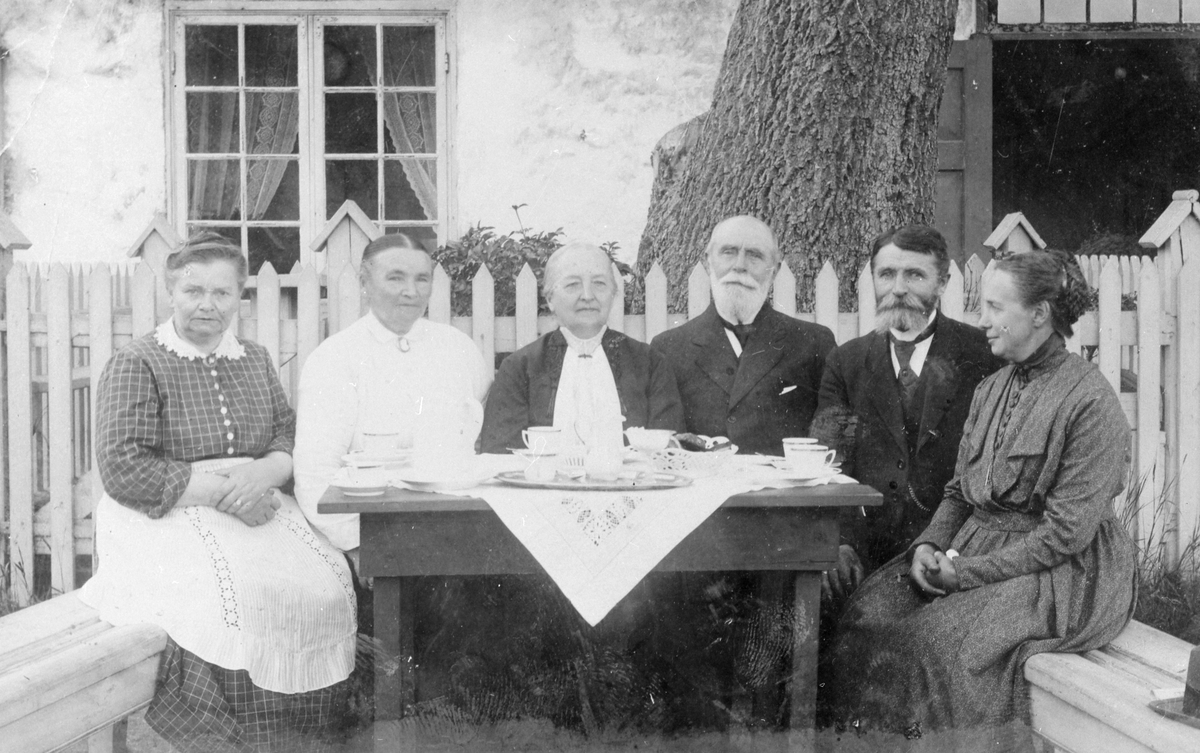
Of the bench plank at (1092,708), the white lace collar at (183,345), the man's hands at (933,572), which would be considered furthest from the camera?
the white lace collar at (183,345)

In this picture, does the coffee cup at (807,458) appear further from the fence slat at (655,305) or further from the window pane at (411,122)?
the window pane at (411,122)

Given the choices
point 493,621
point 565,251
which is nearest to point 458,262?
point 565,251

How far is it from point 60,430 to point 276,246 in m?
3.69

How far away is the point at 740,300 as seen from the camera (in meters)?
3.81

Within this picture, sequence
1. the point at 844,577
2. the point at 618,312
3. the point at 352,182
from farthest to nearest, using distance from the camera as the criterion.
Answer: the point at 352,182 < the point at 618,312 < the point at 844,577

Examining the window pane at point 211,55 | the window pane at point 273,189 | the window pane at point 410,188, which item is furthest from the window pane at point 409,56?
the window pane at point 211,55

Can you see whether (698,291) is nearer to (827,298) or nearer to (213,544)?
(827,298)

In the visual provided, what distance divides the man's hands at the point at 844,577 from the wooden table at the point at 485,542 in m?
0.64

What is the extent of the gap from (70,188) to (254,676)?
5732mm

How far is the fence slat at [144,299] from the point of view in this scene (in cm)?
416

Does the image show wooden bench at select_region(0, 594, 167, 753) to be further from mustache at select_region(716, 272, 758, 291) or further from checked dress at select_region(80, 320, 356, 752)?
mustache at select_region(716, 272, 758, 291)

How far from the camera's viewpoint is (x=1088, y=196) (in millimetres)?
12906

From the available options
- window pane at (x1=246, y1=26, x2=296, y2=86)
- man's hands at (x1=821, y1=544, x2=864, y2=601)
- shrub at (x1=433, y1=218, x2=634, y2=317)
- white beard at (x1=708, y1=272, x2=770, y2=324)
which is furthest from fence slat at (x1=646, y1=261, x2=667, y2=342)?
window pane at (x1=246, y1=26, x2=296, y2=86)

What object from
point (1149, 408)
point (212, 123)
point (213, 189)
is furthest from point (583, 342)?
point (212, 123)
